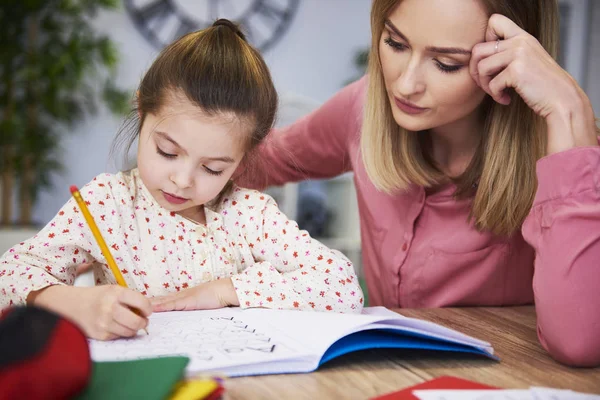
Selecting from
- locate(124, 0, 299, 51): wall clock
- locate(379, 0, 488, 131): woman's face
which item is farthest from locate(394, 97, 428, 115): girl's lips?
locate(124, 0, 299, 51): wall clock

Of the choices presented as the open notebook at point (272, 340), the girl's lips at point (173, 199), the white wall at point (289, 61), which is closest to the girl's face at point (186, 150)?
the girl's lips at point (173, 199)

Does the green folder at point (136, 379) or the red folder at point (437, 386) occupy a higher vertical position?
the green folder at point (136, 379)

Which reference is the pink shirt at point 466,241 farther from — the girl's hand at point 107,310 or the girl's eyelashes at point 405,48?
the girl's hand at point 107,310

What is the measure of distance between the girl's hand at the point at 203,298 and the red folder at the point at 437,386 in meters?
0.39

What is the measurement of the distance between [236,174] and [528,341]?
0.59 meters

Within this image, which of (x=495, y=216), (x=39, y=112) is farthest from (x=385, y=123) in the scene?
(x=39, y=112)

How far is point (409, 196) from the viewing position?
1351 mm

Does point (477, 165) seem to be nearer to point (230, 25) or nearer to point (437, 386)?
point (230, 25)

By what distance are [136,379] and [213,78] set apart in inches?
23.8

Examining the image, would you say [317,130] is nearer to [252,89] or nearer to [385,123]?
[385,123]

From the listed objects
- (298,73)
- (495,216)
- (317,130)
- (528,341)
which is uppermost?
(298,73)

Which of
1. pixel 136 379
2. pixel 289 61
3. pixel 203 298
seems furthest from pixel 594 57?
pixel 136 379

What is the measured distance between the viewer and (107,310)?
74 centimetres

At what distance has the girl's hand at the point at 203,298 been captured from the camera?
0.93 m
